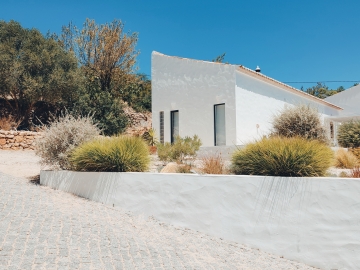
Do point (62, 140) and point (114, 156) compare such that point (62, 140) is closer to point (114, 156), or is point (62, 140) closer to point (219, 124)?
point (114, 156)

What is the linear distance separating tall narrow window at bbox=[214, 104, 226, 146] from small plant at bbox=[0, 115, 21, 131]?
11.8m

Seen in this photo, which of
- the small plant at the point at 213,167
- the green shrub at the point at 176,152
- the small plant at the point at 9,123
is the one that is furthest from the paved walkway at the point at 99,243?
the small plant at the point at 9,123

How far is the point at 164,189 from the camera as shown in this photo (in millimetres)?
7516

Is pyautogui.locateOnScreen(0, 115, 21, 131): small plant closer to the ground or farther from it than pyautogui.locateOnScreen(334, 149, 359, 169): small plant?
farther from it

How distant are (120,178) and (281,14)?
1337 centimetres

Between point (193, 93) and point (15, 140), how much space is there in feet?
31.3

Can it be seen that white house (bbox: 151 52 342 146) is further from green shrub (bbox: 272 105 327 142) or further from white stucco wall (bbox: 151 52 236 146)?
green shrub (bbox: 272 105 327 142)

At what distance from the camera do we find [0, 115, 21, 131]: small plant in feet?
61.8

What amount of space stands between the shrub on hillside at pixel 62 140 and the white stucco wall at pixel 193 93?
6.91m

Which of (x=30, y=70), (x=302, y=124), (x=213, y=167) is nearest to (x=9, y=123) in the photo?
(x=30, y=70)

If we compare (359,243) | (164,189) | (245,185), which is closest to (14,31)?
(164,189)

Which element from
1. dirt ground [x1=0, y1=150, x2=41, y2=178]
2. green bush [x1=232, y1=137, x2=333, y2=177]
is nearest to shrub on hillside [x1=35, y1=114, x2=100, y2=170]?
dirt ground [x1=0, y1=150, x2=41, y2=178]

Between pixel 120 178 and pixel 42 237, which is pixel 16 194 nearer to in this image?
pixel 120 178

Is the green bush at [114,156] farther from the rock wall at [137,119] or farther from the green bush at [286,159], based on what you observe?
the rock wall at [137,119]
